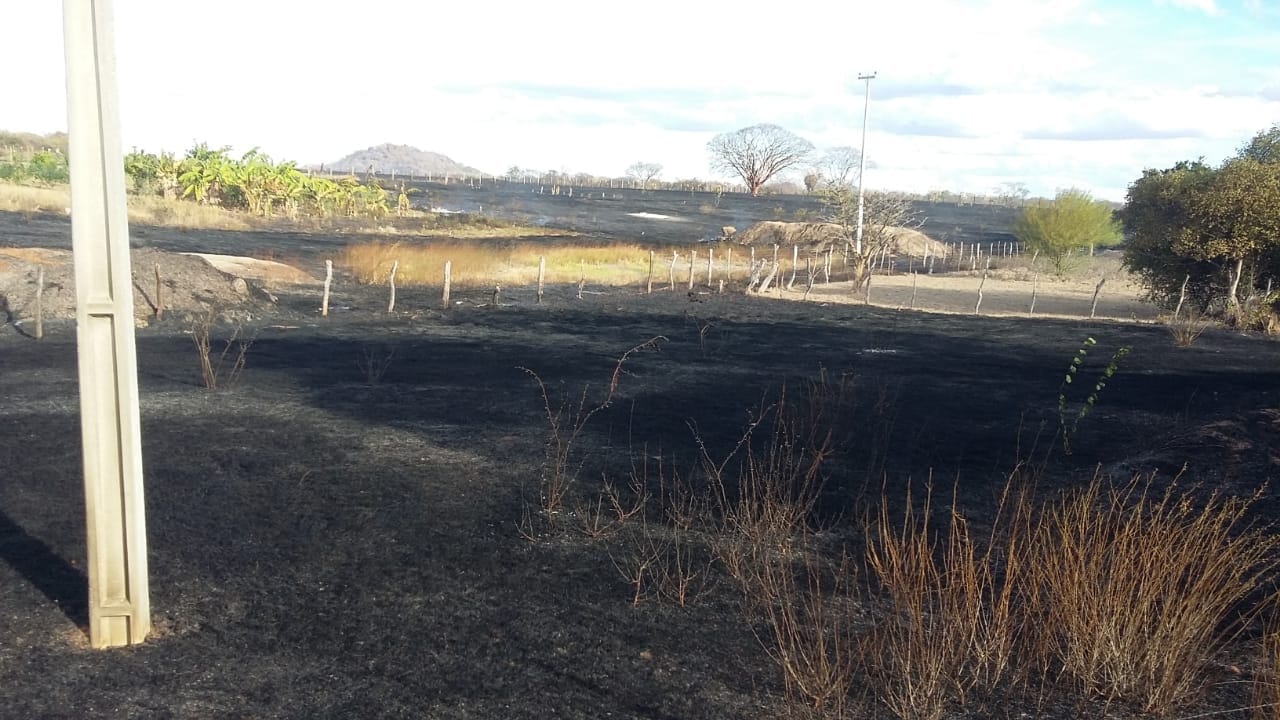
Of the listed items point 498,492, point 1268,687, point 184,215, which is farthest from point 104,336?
point 184,215

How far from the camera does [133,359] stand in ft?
16.6

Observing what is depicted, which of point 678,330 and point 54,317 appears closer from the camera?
point 54,317

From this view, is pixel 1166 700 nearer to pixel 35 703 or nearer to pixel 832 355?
pixel 35 703

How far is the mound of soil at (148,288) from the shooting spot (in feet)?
59.7

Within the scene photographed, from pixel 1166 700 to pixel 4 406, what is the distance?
12.3m

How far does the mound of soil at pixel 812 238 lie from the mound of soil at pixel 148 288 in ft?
108

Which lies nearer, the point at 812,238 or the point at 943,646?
the point at 943,646

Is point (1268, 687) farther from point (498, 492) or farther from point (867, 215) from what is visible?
point (867, 215)

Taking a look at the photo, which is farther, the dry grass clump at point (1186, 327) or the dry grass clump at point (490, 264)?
the dry grass clump at point (490, 264)

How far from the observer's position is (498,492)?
8750 millimetres

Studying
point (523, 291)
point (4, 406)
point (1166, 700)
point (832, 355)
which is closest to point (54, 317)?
point (4, 406)

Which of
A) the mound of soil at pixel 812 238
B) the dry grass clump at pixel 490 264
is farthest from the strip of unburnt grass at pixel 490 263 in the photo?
the mound of soil at pixel 812 238

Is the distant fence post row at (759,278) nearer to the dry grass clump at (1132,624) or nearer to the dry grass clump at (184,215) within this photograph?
the dry grass clump at (184,215)

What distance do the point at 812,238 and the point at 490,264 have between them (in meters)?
Result: 23.0
